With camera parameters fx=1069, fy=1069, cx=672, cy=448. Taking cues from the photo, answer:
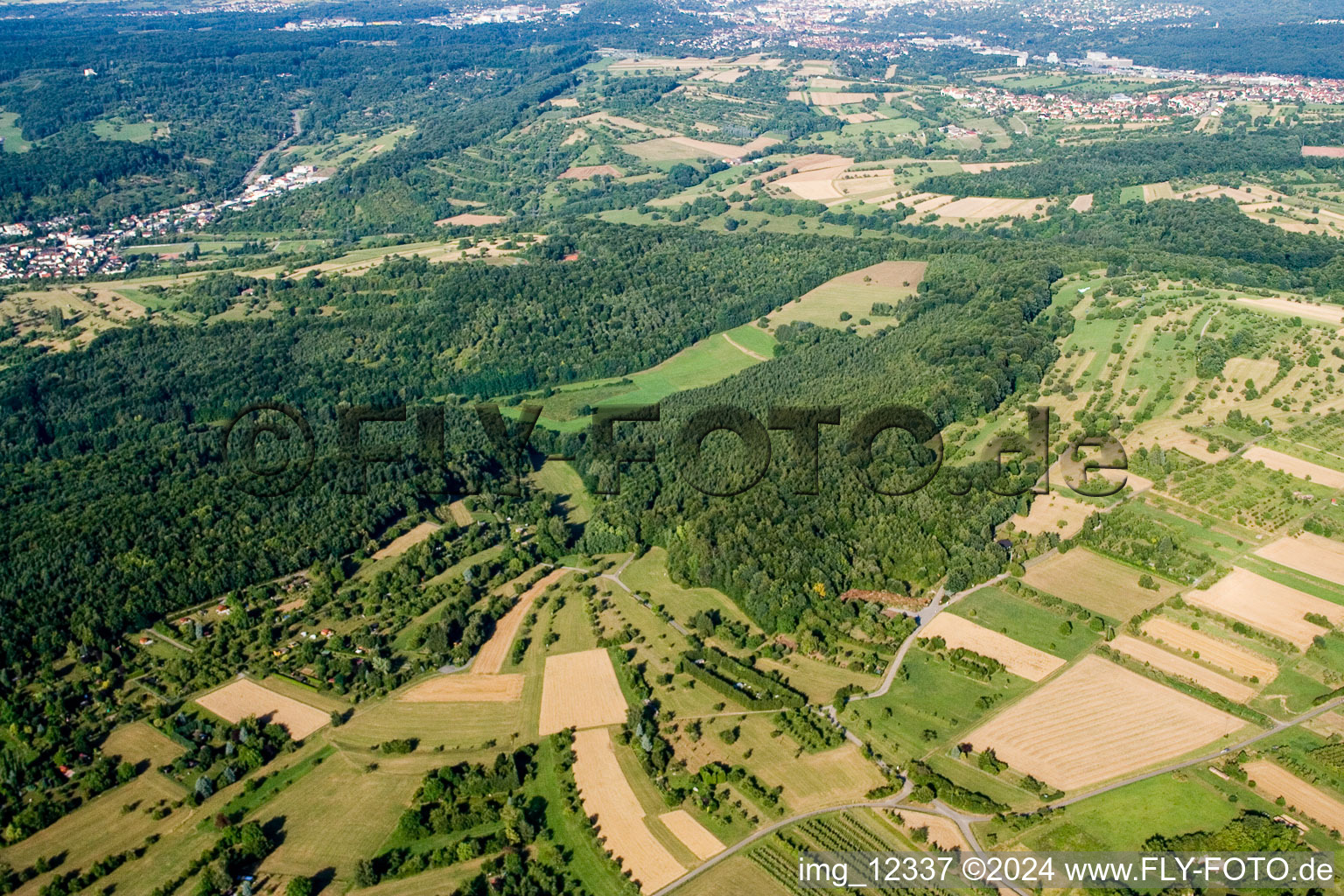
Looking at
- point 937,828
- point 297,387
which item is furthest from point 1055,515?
point 297,387

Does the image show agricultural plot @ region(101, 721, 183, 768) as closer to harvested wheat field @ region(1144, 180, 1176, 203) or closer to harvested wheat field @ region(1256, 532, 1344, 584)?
harvested wheat field @ region(1256, 532, 1344, 584)

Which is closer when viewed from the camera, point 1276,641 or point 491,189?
point 1276,641

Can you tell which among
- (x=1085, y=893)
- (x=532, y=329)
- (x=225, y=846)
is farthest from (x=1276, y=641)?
(x=532, y=329)

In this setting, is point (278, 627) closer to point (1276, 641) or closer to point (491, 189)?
point (1276, 641)

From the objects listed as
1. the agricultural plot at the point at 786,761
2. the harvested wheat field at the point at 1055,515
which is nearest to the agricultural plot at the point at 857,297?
the harvested wheat field at the point at 1055,515

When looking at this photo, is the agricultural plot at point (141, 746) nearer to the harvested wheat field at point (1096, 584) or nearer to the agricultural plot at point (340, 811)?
the agricultural plot at point (340, 811)

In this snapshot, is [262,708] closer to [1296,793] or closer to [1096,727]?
[1096,727]

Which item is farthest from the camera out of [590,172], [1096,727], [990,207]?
[590,172]
